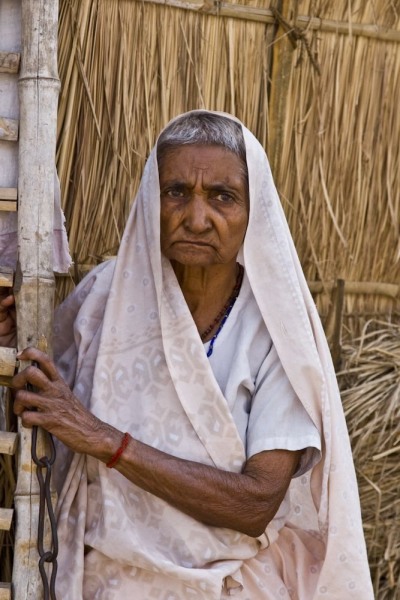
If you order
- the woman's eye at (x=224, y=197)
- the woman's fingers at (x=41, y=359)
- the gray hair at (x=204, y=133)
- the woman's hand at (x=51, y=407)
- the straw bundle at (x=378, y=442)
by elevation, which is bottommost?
the straw bundle at (x=378, y=442)

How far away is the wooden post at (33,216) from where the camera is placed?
2.00 meters

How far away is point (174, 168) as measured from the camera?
2.24 meters

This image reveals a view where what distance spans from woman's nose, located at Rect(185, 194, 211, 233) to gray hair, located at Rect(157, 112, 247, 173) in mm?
124

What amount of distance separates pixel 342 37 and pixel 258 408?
1390 mm

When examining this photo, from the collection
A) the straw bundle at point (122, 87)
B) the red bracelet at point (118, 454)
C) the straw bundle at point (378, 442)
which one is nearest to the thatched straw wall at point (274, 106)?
the straw bundle at point (122, 87)

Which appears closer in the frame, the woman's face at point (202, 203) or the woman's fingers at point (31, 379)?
the woman's fingers at point (31, 379)

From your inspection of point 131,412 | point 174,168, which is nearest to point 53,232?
point 174,168

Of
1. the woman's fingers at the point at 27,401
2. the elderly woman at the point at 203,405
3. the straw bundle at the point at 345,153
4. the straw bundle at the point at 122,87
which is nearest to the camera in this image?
the woman's fingers at the point at 27,401

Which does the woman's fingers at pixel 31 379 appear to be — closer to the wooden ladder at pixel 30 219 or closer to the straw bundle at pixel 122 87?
the wooden ladder at pixel 30 219

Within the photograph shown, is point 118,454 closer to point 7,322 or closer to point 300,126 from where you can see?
point 7,322

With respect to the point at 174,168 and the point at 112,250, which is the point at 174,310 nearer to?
the point at 174,168

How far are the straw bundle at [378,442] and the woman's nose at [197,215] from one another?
1.14m

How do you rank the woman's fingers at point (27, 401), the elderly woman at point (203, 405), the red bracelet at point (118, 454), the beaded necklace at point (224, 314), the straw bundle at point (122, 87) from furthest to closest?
the straw bundle at point (122, 87), the beaded necklace at point (224, 314), the elderly woman at point (203, 405), the red bracelet at point (118, 454), the woman's fingers at point (27, 401)

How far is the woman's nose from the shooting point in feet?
7.25
